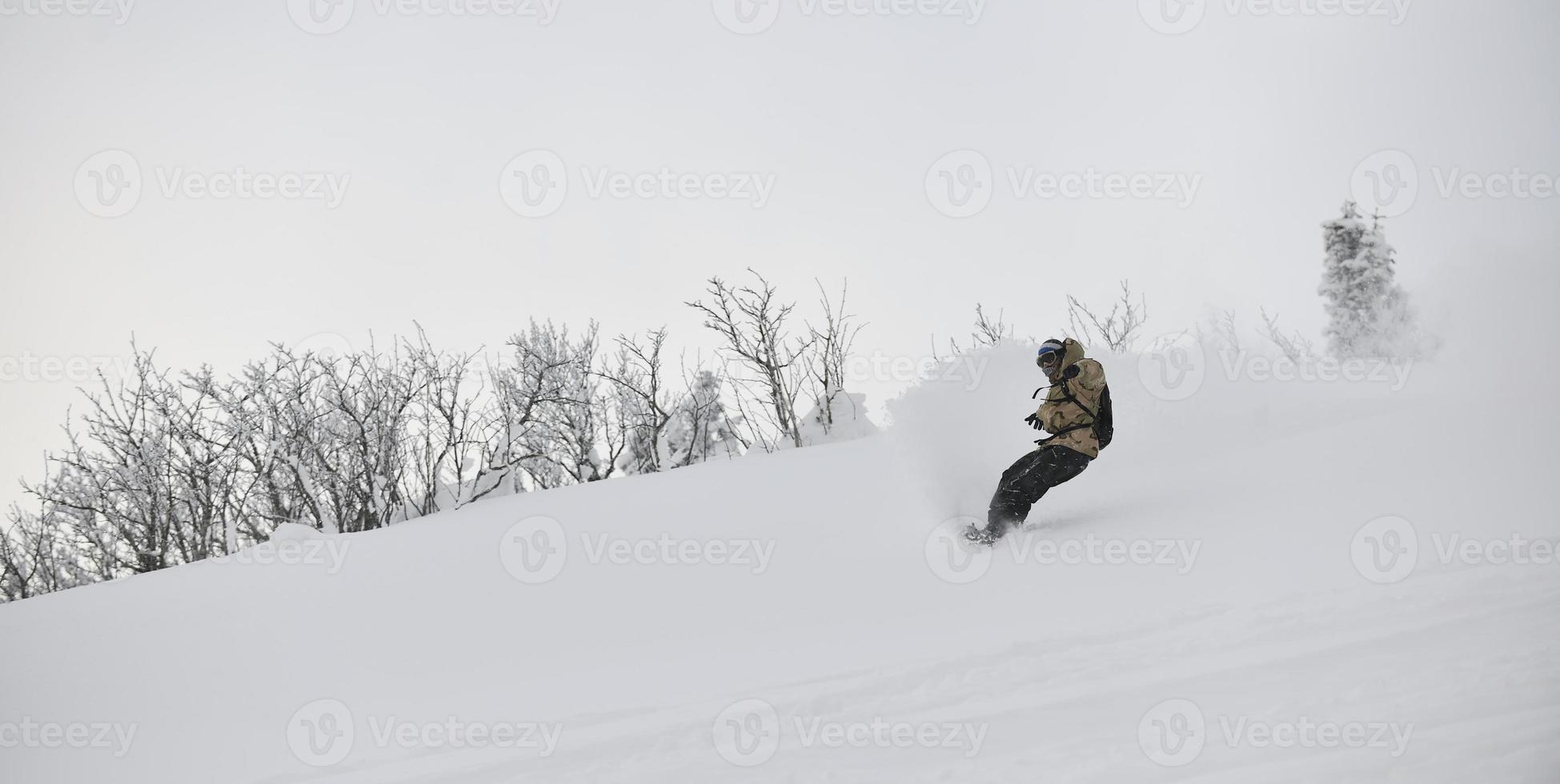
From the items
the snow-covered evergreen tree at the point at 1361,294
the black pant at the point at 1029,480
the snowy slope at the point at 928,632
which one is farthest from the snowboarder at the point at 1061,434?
the snow-covered evergreen tree at the point at 1361,294

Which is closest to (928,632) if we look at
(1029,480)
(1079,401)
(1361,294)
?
(1029,480)

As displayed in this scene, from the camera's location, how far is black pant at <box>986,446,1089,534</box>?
19.0 ft

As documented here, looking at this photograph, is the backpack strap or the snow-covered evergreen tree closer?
the backpack strap

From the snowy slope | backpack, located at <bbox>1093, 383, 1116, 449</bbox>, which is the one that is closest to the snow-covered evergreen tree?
the snowy slope

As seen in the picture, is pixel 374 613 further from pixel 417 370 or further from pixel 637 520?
pixel 417 370

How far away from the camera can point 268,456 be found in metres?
21.0

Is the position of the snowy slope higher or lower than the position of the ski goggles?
lower

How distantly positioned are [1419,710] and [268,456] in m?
24.0

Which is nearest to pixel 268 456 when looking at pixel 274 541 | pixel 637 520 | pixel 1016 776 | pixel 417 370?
pixel 417 370

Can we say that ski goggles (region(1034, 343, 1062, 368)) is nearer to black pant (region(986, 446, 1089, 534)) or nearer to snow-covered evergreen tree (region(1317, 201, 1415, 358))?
black pant (region(986, 446, 1089, 534))

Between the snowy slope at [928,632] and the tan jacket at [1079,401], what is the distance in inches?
27.7

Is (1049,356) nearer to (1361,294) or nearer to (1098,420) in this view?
(1098,420)

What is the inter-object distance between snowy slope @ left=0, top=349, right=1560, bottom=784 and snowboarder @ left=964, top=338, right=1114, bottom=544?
0.32 metres

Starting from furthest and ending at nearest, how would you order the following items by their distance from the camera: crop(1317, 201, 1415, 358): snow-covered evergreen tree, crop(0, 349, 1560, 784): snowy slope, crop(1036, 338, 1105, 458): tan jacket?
crop(1317, 201, 1415, 358): snow-covered evergreen tree
crop(1036, 338, 1105, 458): tan jacket
crop(0, 349, 1560, 784): snowy slope
